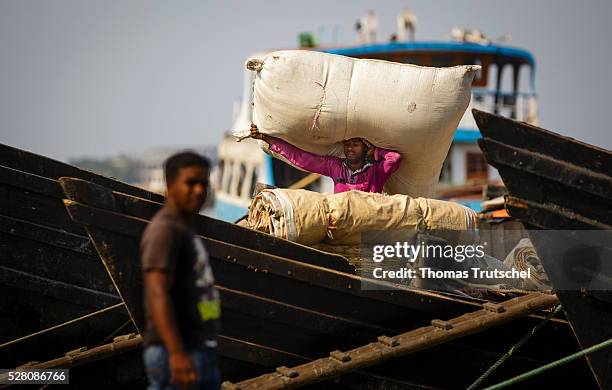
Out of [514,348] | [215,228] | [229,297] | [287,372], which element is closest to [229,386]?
[287,372]

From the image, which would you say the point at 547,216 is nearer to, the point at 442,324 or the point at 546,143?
the point at 546,143

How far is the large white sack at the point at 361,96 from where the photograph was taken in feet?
16.0

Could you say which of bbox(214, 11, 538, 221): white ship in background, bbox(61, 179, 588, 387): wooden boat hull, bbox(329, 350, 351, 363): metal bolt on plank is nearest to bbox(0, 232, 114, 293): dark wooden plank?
bbox(61, 179, 588, 387): wooden boat hull

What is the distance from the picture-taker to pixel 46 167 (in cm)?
457

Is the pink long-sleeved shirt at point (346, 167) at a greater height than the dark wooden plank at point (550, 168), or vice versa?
the dark wooden plank at point (550, 168)

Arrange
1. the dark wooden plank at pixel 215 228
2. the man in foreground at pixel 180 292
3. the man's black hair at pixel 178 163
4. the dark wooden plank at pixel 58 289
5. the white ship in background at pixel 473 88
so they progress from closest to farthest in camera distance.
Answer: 1. the man in foreground at pixel 180 292
2. the man's black hair at pixel 178 163
3. the dark wooden plank at pixel 215 228
4. the dark wooden plank at pixel 58 289
5. the white ship in background at pixel 473 88

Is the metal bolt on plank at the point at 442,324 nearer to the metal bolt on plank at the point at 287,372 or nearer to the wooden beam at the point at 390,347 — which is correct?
the wooden beam at the point at 390,347

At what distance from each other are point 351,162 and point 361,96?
567 millimetres

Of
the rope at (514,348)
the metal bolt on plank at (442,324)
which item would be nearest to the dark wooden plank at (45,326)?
the metal bolt on plank at (442,324)

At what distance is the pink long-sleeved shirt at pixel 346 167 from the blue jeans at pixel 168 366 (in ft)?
8.46

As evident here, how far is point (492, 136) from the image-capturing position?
145 inches

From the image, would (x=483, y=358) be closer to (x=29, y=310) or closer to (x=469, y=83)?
(x=469, y=83)

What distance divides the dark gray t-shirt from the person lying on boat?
8.33 feet

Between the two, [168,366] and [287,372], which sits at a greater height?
[168,366]
